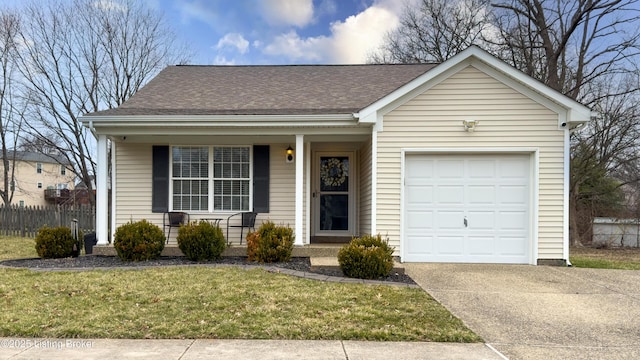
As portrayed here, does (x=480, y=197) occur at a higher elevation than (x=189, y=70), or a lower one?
lower

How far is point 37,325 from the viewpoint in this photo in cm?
383

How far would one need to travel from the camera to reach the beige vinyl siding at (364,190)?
806 centimetres

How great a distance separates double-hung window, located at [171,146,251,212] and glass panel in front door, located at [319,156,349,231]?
1880 mm

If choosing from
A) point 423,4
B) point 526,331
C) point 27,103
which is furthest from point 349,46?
point 526,331

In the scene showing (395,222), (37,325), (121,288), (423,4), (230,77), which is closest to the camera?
(37,325)

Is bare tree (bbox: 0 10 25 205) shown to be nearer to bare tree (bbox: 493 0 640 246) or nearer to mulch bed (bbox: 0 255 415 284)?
mulch bed (bbox: 0 255 415 284)

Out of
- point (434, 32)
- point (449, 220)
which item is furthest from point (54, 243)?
point (434, 32)

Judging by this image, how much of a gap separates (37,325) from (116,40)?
17608 mm

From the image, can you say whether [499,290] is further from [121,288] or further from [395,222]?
[121,288]

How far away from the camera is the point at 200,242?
7152 millimetres

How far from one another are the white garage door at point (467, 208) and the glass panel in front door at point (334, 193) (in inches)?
86.8

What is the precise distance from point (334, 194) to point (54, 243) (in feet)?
19.4

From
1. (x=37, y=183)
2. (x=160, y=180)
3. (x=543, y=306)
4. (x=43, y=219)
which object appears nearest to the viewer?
(x=543, y=306)

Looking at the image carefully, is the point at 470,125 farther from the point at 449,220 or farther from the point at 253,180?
the point at 253,180
